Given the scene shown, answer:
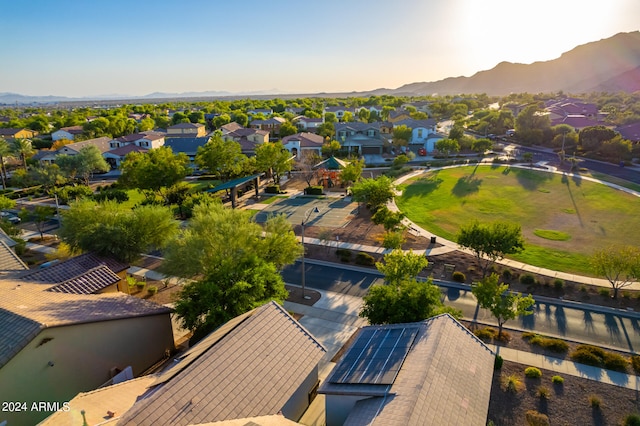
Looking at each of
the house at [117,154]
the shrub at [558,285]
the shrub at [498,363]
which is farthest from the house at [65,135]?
the shrub at [558,285]

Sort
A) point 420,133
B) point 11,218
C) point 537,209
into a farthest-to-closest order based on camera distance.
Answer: point 420,133 < point 11,218 < point 537,209

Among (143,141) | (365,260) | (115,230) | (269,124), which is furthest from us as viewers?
(269,124)

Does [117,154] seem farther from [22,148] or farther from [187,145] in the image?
[22,148]

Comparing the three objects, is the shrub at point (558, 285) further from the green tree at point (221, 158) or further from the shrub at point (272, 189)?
the green tree at point (221, 158)

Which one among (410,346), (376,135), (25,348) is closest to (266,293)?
(410,346)

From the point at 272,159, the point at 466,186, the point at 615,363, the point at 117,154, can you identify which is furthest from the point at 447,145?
the point at 117,154

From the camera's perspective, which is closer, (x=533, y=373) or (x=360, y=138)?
(x=533, y=373)
